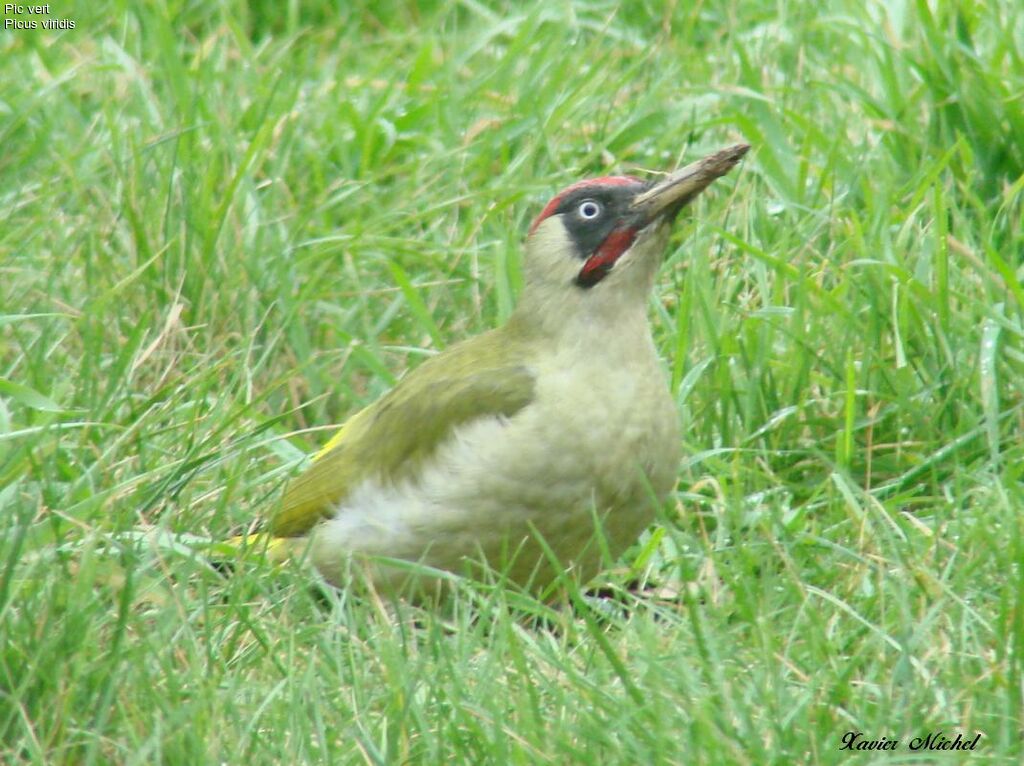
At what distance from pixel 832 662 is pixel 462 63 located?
3057 mm

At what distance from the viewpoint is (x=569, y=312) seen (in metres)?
3.90

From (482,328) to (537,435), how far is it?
1150mm

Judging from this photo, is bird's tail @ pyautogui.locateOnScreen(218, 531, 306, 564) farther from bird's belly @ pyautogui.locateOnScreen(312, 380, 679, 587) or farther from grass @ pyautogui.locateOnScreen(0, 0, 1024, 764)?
→ bird's belly @ pyautogui.locateOnScreen(312, 380, 679, 587)

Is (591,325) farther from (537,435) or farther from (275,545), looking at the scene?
(275,545)

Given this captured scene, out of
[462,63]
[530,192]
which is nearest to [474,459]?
[530,192]

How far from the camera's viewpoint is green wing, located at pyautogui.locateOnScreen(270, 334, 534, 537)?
3.83 m

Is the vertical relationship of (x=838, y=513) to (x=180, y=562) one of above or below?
below

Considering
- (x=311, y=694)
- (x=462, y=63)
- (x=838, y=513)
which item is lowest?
(x=838, y=513)

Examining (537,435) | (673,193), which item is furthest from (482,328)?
(537,435)

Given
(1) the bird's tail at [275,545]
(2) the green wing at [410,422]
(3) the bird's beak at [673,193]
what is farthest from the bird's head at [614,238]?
(1) the bird's tail at [275,545]

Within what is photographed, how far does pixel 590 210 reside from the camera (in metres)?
3.95

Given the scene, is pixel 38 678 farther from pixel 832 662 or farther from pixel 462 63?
pixel 462 63

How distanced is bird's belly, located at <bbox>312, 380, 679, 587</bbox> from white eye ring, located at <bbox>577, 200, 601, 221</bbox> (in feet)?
1.36

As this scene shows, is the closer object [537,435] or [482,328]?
[537,435]
